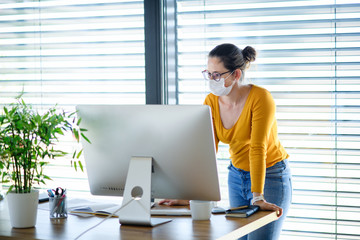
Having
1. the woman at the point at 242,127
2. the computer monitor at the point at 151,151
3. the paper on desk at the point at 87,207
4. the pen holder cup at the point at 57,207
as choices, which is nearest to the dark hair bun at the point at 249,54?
the woman at the point at 242,127

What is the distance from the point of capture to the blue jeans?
8.08 feet

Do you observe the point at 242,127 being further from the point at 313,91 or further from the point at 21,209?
the point at 21,209

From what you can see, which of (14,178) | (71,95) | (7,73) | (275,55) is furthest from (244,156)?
(7,73)

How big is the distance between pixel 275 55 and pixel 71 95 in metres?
1.46

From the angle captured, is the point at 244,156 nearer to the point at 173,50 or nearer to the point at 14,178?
the point at 173,50

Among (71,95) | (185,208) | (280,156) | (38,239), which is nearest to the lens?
(38,239)

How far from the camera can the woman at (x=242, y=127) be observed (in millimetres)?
2467

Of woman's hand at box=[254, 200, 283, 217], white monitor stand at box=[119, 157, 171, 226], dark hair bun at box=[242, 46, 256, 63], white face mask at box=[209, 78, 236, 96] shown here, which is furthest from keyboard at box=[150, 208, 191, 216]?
dark hair bun at box=[242, 46, 256, 63]

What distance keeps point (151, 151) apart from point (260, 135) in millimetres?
627

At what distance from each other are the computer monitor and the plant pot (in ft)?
1.05

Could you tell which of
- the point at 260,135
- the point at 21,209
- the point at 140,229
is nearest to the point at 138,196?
the point at 140,229

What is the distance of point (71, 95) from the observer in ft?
11.4

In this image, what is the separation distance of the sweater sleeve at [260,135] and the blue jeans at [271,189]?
9.6 inches

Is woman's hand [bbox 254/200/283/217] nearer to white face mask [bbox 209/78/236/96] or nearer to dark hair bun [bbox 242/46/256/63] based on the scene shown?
white face mask [bbox 209/78/236/96]
